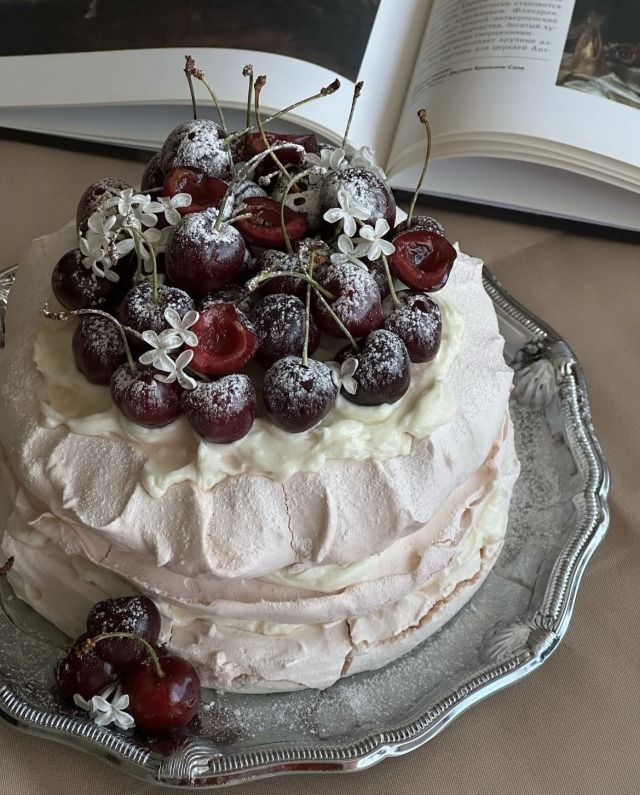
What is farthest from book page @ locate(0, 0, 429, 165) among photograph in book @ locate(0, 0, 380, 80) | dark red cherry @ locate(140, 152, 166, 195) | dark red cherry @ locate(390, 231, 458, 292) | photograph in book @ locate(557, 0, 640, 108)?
dark red cherry @ locate(390, 231, 458, 292)

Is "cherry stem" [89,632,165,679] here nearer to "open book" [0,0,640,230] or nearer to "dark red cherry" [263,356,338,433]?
"dark red cherry" [263,356,338,433]

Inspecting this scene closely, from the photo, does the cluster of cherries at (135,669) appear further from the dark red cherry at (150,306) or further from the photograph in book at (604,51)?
the photograph in book at (604,51)

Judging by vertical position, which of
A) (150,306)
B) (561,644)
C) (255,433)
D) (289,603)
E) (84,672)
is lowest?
(561,644)

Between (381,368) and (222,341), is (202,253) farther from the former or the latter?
(381,368)

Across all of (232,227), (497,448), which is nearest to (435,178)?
(497,448)

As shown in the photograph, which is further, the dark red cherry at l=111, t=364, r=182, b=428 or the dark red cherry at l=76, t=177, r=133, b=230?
the dark red cherry at l=76, t=177, r=133, b=230

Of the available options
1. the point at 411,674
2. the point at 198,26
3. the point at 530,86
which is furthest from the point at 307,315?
the point at 198,26

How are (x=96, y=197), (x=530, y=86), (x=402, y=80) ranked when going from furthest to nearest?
(x=402, y=80), (x=530, y=86), (x=96, y=197)

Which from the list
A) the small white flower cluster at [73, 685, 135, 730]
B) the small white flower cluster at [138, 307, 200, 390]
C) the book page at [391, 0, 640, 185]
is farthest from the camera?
the book page at [391, 0, 640, 185]
